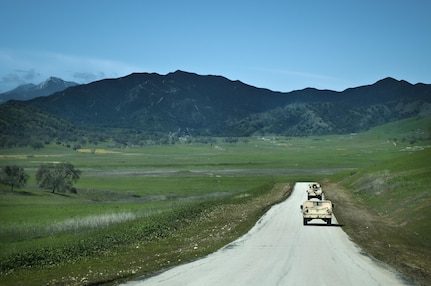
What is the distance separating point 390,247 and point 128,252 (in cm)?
1610

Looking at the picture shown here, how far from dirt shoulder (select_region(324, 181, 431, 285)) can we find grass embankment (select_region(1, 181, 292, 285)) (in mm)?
8433

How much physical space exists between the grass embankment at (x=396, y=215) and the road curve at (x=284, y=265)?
1.50 meters

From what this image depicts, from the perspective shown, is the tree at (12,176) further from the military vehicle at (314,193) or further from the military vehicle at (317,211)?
the military vehicle at (317,211)

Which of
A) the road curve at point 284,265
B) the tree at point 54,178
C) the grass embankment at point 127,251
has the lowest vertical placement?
the tree at point 54,178

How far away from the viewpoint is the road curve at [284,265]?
18.7 m

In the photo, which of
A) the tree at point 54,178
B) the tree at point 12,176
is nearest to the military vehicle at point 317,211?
the tree at point 54,178

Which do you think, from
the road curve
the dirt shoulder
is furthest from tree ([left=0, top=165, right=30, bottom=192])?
the road curve

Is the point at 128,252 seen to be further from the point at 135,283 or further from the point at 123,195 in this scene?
the point at 123,195

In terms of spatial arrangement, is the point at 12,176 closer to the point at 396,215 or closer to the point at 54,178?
the point at 54,178

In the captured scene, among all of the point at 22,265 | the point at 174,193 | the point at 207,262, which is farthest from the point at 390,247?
the point at 174,193

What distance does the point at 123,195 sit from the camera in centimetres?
9425

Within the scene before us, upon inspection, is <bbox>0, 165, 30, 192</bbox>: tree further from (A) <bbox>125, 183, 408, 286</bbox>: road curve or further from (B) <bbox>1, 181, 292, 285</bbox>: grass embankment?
(A) <bbox>125, 183, 408, 286</bbox>: road curve

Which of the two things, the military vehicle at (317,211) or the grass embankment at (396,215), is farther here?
the military vehicle at (317,211)

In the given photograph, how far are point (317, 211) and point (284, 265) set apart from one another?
17.6 meters
